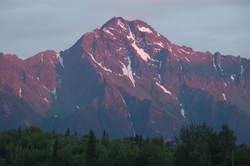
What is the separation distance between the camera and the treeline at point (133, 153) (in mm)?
120938

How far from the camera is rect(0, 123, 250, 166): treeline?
12094 cm

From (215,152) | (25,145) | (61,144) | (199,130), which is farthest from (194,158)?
(25,145)

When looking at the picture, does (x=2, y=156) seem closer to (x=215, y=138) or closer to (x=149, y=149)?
(x=149, y=149)

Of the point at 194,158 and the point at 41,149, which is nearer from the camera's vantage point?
the point at 194,158

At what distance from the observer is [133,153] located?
13412cm

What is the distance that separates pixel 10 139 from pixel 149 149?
71.7 metres

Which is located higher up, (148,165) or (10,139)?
(10,139)

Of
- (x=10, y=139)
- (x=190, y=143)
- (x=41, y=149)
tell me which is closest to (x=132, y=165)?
(x=190, y=143)

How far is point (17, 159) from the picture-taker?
15062 cm

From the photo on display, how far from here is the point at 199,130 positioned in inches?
6545

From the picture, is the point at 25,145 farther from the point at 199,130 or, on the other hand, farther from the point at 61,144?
the point at 199,130

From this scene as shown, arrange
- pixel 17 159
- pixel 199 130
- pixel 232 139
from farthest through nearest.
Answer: pixel 199 130
pixel 17 159
pixel 232 139

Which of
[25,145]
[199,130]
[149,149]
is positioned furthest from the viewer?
[25,145]

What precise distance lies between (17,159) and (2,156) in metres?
18.9
